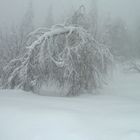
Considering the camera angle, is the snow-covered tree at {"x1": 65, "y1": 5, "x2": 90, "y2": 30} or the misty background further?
the misty background

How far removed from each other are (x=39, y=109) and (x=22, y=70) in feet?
17.5

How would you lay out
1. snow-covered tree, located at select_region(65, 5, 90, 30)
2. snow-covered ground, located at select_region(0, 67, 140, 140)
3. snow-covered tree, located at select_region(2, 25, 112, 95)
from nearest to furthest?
snow-covered ground, located at select_region(0, 67, 140, 140), snow-covered tree, located at select_region(2, 25, 112, 95), snow-covered tree, located at select_region(65, 5, 90, 30)

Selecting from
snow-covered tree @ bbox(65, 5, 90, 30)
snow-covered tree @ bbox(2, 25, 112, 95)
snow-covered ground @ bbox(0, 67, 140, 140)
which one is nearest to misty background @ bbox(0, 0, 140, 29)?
snow-covered tree @ bbox(65, 5, 90, 30)

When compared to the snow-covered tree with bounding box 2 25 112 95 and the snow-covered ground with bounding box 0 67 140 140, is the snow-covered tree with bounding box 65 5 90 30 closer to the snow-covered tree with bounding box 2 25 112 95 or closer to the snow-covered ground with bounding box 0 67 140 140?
the snow-covered tree with bounding box 2 25 112 95

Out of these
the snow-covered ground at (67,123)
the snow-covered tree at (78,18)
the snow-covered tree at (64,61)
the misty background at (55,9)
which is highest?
the misty background at (55,9)

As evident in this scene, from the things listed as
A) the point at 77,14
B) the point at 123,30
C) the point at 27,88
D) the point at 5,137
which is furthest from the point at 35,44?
the point at 123,30

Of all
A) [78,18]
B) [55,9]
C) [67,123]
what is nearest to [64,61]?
[78,18]

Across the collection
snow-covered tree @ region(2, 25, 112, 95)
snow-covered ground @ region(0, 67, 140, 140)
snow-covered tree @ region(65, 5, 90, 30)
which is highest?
snow-covered tree @ region(65, 5, 90, 30)

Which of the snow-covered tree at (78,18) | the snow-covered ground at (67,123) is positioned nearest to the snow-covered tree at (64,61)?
the snow-covered tree at (78,18)

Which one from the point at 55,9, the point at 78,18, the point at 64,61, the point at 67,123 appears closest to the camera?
the point at 67,123

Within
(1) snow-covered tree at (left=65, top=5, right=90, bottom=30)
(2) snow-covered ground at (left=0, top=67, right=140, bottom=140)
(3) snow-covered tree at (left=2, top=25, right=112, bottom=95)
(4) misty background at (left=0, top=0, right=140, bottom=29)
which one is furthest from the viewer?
(4) misty background at (left=0, top=0, right=140, bottom=29)

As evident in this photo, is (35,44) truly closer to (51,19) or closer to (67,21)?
(67,21)

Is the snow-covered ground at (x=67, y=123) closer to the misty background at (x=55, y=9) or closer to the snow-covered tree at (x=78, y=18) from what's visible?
the snow-covered tree at (x=78, y=18)

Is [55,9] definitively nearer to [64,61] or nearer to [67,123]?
[64,61]
